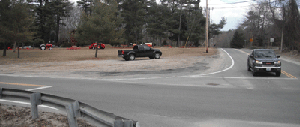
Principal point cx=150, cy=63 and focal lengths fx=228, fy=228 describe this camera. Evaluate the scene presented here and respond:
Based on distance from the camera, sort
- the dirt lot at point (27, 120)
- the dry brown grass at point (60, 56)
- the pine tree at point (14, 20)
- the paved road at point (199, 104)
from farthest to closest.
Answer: the pine tree at point (14, 20) → the dry brown grass at point (60, 56) → the paved road at point (199, 104) → the dirt lot at point (27, 120)

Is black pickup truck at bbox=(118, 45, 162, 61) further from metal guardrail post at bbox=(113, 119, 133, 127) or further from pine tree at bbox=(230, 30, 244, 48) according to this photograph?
pine tree at bbox=(230, 30, 244, 48)

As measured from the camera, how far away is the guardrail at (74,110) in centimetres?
341

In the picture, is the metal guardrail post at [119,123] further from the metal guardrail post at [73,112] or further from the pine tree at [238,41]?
the pine tree at [238,41]

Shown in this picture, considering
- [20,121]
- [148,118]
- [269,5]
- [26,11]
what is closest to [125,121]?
[148,118]

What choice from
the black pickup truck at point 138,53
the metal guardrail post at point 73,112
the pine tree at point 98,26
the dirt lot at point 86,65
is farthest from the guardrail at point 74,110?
the pine tree at point 98,26

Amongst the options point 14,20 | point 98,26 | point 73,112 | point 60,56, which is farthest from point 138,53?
point 73,112

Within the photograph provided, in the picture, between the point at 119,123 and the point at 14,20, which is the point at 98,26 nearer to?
the point at 14,20

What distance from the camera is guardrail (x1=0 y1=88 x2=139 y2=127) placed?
341cm

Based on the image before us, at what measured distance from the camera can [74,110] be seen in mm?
4176

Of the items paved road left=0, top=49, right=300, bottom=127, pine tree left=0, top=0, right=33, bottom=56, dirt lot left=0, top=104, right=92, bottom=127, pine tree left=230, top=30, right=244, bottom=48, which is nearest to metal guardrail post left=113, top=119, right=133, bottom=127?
dirt lot left=0, top=104, right=92, bottom=127

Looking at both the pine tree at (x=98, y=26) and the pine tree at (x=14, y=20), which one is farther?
the pine tree at (x=14, y=20)

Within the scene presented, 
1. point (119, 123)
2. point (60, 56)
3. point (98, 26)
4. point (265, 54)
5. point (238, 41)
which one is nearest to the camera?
point (119, 123)

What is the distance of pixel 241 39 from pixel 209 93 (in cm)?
8665

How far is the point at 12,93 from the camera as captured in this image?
5336mm
